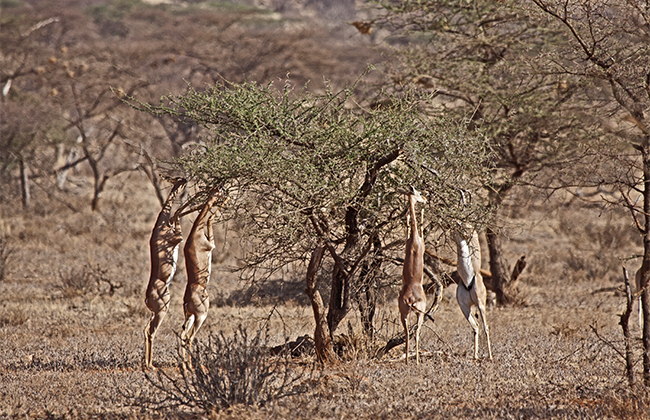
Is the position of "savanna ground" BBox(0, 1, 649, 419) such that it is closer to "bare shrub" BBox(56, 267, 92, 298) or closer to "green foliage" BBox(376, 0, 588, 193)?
"bare shrub" BBox(56, 267, 92, 298)

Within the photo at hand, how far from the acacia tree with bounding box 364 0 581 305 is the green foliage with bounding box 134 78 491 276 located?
11.2 feet

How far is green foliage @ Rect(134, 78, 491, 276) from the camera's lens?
6.18 m

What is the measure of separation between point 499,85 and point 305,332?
4.48m

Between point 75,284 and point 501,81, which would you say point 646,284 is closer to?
point 501,81

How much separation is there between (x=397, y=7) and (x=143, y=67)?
594 inches

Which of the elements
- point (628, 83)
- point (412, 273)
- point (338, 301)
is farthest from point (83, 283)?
point (628, 83)

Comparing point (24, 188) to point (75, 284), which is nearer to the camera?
point (75, 284)

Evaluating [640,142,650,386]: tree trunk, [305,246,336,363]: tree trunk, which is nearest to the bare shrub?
[305,246,336,363]: tree trunk

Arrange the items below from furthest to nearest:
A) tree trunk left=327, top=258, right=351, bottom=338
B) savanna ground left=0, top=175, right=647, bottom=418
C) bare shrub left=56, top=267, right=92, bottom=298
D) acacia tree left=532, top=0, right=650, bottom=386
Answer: bare shrub left=56, top=267, right=92, bottom=298
tree trunk left=327, top=258, right=351, bottom=338
acacia tree left=532, top=0, right=650, bottom=386
savanna ground left=0, top=175, right=647, bottom=418

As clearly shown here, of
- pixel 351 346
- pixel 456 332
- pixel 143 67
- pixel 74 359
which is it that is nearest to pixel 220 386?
pixel 351 346

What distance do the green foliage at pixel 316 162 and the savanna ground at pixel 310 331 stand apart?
517mm

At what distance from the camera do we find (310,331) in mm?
9156

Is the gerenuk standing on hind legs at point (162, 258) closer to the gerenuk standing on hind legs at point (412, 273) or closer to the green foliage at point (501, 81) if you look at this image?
the gerenuk standing on hind legs at point (412, 273)

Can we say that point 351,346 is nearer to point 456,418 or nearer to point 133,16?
point 456,418
